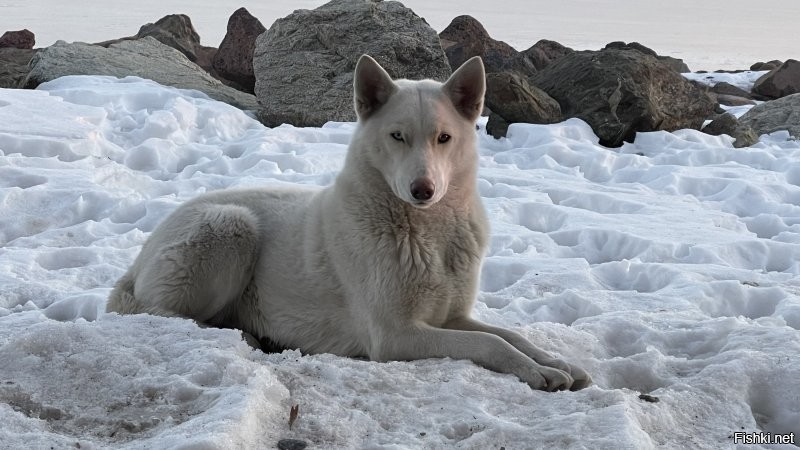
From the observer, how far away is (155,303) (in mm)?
4844

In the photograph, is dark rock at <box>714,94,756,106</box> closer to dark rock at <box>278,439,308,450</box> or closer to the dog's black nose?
the dog's black nose

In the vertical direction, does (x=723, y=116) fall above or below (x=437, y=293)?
above

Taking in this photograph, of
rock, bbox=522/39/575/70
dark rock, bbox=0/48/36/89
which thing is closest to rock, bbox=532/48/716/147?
rock, bbox=522/39/575/70

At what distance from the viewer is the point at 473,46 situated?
23.8 metres

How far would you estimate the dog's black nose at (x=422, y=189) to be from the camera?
4141mm

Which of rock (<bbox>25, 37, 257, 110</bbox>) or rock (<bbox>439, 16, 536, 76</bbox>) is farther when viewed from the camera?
rock (<bbox>439, 16, 536, 76</bbox>)

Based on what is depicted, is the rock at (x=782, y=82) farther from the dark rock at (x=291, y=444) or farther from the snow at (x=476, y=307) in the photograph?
the dark rock at (x=291, y=444)

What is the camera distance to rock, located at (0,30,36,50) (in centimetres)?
2306

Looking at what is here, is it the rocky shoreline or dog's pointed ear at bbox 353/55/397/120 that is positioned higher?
the rocky shoreline

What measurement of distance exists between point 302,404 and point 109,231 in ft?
15.1

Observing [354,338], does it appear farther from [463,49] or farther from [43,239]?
[463,49]

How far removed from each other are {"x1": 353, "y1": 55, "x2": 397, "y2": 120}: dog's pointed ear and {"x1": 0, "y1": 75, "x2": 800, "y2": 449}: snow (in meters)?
1.57

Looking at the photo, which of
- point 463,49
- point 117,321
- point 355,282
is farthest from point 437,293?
point 463,49

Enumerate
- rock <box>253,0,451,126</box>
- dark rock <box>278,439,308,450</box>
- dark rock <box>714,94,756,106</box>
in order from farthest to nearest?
1. dark rock <box>714,94,756,106</box>
2. rock <box>253,0,451,126</box>
3. dark rock <box>278,439,308,450</box>
